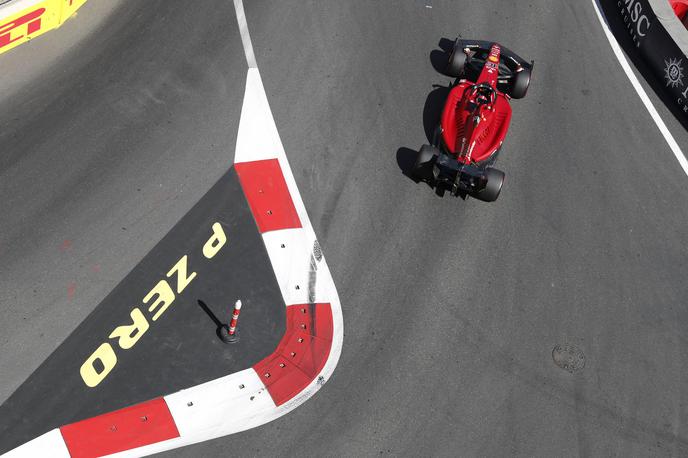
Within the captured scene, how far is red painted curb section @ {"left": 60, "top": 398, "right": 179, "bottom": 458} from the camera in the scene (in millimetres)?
10719

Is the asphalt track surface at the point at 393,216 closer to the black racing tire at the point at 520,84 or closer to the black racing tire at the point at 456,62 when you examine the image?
the black racing tire at the point at 520,84

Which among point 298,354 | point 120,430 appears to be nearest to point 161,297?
point 120,430

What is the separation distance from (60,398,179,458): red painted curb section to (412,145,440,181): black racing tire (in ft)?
19.4

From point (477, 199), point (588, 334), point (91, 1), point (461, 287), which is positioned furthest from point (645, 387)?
point (91, 1)

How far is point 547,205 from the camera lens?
1424cm

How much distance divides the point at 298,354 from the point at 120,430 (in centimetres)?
278

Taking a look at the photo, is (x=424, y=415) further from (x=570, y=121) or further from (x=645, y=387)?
(x=570, y=121)

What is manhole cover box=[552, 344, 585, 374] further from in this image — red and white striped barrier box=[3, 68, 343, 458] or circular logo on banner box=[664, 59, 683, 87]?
circular logo on banner box=[664, 59, 683, 87]

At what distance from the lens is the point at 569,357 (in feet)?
41.0

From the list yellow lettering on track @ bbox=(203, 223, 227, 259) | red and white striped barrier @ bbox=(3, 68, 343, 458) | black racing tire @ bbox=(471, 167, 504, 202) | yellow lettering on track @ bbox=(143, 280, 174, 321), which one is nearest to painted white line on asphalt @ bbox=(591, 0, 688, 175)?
black racing tire @ bbox=(471, 167, 504, 202)

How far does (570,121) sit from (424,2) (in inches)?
169

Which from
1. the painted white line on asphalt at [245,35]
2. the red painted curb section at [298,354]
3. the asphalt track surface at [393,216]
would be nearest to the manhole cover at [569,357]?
the asphalt track surface at [393,216]

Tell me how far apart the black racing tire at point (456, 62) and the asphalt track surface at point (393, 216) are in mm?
407

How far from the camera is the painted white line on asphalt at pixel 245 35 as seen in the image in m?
15.3
